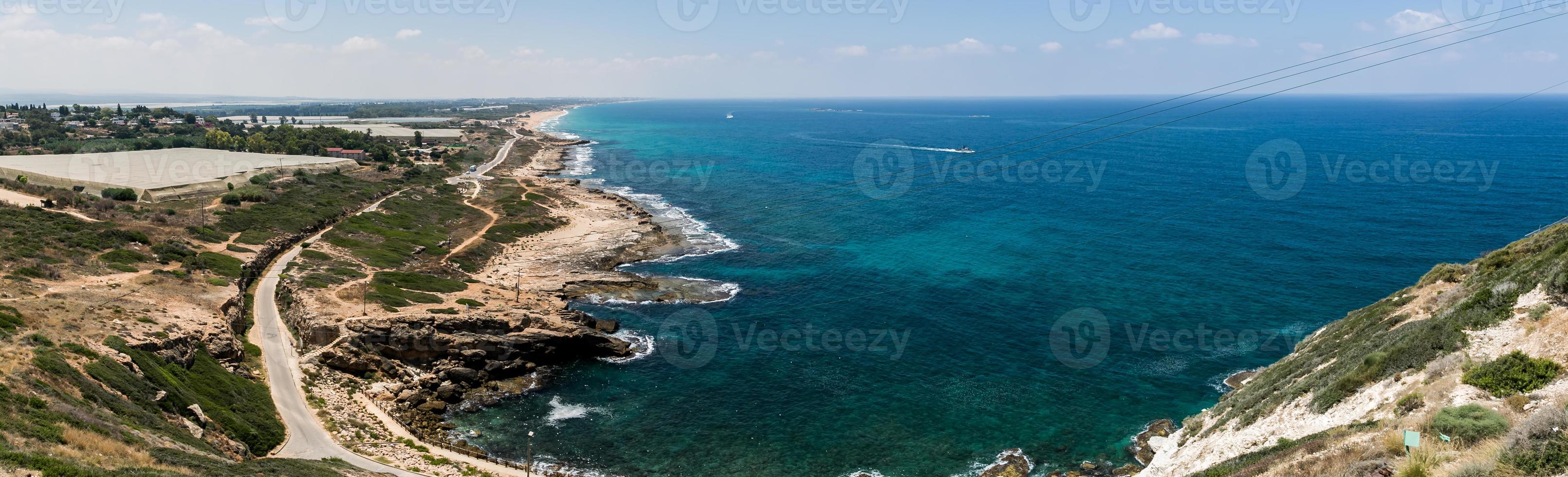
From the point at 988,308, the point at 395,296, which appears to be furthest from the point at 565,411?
the point at 988,308

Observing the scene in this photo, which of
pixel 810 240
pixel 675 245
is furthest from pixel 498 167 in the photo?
pixel 810 240

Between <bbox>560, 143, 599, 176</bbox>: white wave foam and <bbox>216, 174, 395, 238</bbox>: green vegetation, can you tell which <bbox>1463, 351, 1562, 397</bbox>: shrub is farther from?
<bbox>560, 143, 599, 176</bbox>: white wave foam

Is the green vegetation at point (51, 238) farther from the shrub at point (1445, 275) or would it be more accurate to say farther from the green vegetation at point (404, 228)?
the shrub at point (1445, 275)

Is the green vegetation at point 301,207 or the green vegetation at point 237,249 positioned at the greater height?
the green vegetation at point 301,207

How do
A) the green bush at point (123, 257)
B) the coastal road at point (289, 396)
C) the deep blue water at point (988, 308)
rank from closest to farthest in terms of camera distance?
the coastal road at point (289, 396) → the deep blue water at point (988, 308) → the green bush at point (123, 257)

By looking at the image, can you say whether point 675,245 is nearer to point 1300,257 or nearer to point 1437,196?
point 1300,257

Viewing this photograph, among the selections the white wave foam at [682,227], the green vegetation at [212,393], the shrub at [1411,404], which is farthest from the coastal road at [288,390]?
the shrub at [1411,404]

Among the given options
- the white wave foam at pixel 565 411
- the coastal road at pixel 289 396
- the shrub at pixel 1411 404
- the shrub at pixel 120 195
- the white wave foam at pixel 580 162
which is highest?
the shrub at pixel 1411 404
